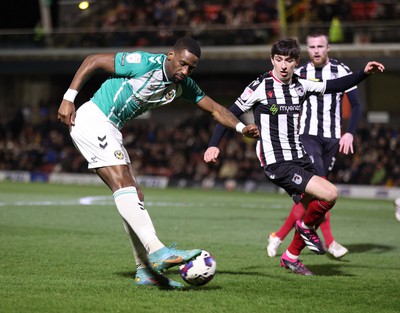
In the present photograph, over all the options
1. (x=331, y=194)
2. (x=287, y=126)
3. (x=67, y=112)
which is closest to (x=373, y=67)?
(x=287, y=126)

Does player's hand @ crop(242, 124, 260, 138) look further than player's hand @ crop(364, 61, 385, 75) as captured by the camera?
No

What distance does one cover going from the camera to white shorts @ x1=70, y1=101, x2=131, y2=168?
684 cm

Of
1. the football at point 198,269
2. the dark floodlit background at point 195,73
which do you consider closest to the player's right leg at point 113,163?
the football at point 198,269

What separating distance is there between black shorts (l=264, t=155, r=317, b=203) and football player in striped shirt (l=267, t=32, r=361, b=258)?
1558 millimetres

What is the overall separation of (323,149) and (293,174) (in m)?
2.23

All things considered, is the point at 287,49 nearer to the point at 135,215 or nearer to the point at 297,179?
the point at 297,179

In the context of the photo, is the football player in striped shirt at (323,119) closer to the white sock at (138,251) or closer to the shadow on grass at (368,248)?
the shadow on grass at (368,248)

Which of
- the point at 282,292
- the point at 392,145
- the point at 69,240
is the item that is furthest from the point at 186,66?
the point at 392,145

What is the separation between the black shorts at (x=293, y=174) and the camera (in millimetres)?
7848

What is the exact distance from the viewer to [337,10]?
1115 inches

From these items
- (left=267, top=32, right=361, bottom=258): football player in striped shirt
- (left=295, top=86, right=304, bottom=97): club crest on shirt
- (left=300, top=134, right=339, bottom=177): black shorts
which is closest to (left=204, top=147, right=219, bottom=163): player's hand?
(left=295, top=86, right=304, bottom=97): club crest on shirt

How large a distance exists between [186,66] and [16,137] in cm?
2753

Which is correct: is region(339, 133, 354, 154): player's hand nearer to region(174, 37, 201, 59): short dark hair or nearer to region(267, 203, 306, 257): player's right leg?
region(267, 203, 306, 257): player's right leg

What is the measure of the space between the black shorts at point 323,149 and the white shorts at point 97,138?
3463 millimetres
